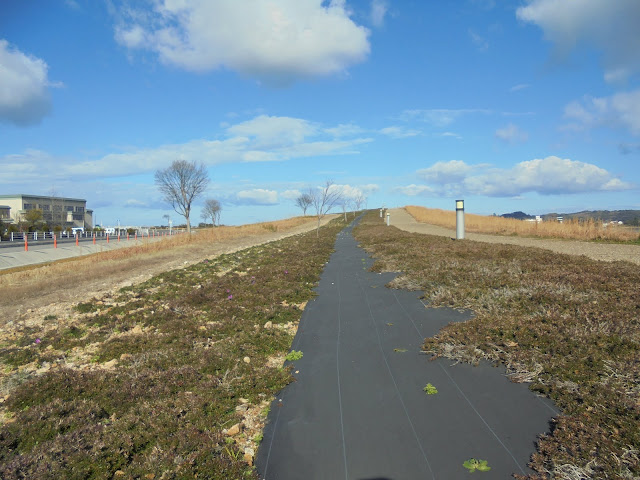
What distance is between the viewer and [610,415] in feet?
10.5

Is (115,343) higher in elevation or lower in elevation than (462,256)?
lower

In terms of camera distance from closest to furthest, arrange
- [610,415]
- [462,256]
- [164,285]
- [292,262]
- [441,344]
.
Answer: [610,415] < [441,344] < [164,285] < [462,256] < [292,262]

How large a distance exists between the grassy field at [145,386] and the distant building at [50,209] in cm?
7000

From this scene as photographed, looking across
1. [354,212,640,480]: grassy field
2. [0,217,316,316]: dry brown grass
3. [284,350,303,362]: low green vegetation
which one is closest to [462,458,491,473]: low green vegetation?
[354,212,640,480]: grassy field

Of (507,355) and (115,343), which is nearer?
(507,355)

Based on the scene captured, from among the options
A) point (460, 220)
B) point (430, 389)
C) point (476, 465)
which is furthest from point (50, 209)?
point (476, 465)

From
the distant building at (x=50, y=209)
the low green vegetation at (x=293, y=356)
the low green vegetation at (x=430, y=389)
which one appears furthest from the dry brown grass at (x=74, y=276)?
the distant building at (x=50, y=209)

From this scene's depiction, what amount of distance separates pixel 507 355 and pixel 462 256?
7601 mm

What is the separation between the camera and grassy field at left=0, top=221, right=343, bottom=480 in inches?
128

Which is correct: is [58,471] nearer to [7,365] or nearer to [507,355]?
[7,365]

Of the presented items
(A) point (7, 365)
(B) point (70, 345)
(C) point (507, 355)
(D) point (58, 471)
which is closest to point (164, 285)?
(B) point (70, 345)

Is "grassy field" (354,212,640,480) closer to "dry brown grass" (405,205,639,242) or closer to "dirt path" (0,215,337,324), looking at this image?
"dirt path" (0,215,337,324)

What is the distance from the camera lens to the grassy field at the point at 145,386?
3258mm

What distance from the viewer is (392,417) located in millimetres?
3721
